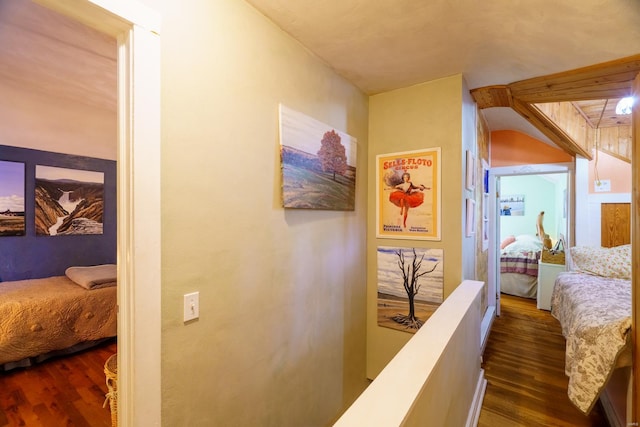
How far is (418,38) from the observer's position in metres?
1.64

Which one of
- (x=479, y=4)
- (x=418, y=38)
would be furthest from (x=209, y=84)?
(x=479, y=4)

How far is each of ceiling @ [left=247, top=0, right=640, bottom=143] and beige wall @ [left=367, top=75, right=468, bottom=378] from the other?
0.64 feet

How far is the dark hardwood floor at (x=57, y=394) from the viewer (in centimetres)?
193

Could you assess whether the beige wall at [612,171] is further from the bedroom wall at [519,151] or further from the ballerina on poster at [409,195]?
the ballerina on poster at [409,195]

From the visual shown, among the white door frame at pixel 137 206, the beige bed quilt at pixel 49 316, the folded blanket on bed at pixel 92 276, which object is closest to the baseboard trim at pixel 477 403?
Result: the white door frame at pixel 137 206

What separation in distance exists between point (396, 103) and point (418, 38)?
0.69 meters

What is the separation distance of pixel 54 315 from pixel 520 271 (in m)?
6.14

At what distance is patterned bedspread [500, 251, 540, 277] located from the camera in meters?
4.58

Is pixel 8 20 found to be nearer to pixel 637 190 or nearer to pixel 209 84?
pixel 209 84

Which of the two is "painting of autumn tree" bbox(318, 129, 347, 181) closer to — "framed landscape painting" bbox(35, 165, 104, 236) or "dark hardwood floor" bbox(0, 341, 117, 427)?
"dark hardwood floor" bbox(0, 341, 117, 427)

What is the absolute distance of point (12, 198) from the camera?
300cm

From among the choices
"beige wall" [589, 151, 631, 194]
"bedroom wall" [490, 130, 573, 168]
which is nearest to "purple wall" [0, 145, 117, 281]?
"bedroom wall" [490, 130, 573, 168]

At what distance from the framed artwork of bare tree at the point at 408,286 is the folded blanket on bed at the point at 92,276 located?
284 centimetres

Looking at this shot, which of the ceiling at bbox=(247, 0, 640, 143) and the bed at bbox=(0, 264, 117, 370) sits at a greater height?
the ceiling at bbox=(247, 0, 640, 143)
